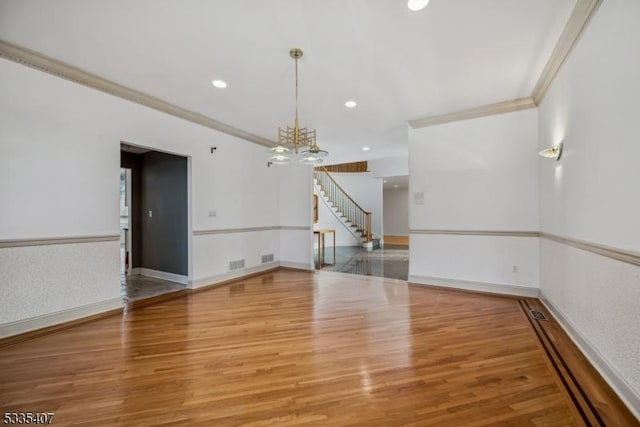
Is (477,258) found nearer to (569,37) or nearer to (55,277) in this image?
(569,37)

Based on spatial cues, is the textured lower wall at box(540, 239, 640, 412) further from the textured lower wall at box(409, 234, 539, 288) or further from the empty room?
the textured lower wall at box(409, 234, 539, 288)

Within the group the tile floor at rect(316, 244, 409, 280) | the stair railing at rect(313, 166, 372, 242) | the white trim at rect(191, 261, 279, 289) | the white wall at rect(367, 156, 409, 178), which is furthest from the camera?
the stair railing at rect(313, 166, 372, 242)

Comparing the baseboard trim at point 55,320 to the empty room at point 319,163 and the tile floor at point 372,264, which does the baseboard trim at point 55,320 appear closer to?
the empty room at point 319,163

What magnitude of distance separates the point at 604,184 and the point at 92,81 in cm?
515

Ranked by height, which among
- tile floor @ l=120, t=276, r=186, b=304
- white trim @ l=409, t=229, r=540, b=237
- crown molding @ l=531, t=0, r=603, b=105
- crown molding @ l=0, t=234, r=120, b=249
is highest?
crown molding @ l=531, t=0, r=603, b=105

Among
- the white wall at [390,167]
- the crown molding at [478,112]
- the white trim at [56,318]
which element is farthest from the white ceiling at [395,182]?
the white trim at [56,318]

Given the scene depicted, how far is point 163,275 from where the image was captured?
505 centimetres

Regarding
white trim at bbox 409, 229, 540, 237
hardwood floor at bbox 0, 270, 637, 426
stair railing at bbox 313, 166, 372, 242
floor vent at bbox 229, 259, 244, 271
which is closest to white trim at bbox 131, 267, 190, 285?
floor vent at bbox 229, 259, 244, 271

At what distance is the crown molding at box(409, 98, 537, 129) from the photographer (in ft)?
12.8

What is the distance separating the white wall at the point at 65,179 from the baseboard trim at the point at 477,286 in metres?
3.81

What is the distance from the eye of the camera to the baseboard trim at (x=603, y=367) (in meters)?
1.70

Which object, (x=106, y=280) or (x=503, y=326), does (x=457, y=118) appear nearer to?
(x=503, y=326)

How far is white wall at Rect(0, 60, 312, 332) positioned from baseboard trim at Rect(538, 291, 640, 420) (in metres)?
4.84

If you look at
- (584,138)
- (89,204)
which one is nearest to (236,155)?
(89,204)
